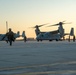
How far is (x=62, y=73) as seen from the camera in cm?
768

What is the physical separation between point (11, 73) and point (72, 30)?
261ft

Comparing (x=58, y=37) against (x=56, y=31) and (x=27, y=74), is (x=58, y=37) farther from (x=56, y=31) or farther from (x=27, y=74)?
(x=27, y=74)

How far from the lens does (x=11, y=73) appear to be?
7773mm

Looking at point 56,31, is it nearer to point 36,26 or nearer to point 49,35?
point 49,35

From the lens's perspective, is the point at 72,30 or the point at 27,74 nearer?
the point at 27,74

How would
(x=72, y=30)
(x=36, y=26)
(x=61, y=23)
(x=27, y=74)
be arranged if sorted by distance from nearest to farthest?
(x=27, y=74), (x=61, y=23), (x=72, y=30), (x=36, y=26)

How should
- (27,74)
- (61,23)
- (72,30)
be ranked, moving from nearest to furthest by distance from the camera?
(27,74), (61,23), (72,30)

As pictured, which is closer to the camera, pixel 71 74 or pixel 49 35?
pixel 71 74

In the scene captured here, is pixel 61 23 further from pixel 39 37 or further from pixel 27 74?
pixel 27 74

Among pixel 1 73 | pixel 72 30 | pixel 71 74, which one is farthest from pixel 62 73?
pixel 72 30

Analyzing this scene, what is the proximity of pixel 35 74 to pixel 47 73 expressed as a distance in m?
0.38

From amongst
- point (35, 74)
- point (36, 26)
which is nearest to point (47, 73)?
point (35, 74)

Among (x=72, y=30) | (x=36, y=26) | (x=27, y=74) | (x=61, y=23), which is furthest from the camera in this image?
(x=36, y=26)

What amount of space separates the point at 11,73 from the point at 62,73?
1.36 meters
